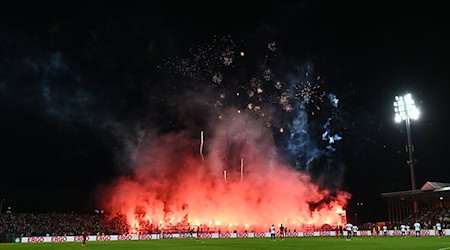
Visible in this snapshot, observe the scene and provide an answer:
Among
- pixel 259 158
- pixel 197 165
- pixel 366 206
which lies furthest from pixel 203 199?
pixel 366 206

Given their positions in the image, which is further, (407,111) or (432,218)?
(407,111)

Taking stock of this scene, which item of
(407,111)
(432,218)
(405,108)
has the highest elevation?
(405,108)

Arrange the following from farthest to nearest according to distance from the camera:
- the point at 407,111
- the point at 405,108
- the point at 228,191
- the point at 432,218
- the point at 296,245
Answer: the point at 228,191, the point at 405,108, the point at 407,111, the point at 432,218, the point at 296,245

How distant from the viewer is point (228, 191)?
90875mm

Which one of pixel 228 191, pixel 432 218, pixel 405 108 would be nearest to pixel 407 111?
pixel 405 108

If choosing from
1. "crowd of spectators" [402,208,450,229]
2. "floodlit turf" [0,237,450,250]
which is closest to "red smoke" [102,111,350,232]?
"crowd of spectators" [402,208,450,229]

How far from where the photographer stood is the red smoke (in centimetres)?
8556

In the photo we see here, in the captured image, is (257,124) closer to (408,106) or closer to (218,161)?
(218,161)

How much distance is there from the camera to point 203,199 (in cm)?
9162

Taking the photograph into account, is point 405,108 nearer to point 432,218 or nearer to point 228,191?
point 432,218

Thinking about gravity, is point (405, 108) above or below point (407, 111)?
above

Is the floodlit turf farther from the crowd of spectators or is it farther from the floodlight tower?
the floodlight tower

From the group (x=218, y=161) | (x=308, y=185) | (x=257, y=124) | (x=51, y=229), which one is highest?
(x=257, y=124)

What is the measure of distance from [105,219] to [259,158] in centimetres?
3315
